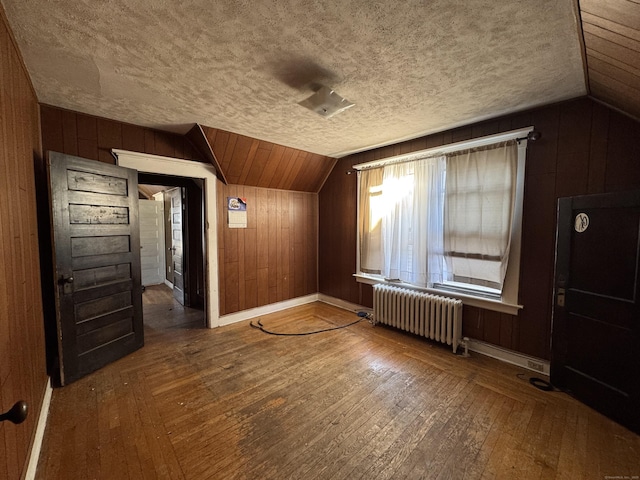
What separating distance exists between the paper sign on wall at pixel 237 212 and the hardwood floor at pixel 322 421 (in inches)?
67.2

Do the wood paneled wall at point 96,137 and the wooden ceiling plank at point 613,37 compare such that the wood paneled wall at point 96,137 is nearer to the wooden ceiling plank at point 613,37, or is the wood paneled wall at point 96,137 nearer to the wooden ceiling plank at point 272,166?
the wooden ceiling plank at point 272,166

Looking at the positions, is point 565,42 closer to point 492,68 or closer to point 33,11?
point 492,68

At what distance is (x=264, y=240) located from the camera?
4.00m

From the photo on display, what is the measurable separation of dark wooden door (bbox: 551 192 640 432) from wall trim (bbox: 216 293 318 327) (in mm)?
3252

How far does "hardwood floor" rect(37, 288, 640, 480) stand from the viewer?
1467 millimetres

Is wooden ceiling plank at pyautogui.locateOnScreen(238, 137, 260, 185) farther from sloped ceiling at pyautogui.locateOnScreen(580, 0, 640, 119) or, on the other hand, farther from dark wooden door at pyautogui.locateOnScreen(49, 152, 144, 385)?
sloped ceiling at pyautogui.locateOnScreen(580, 0, 640, 119)

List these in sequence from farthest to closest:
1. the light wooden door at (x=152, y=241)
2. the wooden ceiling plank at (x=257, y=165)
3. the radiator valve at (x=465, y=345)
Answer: the light wooden door at (x=152, y=241)
the wooden ceiling plank at (x=257, y=165)
the radiator valve at (x=465, y=345)

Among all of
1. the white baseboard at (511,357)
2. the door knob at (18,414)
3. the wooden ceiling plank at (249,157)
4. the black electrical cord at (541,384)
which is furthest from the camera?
the wooden ceiling plank at (249,157)

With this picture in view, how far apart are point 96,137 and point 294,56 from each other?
232cm

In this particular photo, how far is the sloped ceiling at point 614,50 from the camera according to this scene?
1.17 metres

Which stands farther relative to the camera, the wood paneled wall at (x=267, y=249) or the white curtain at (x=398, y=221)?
the wood paneled wall at (x=267, y=249)

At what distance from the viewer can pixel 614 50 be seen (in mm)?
1412

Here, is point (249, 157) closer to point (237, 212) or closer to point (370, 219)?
point (237, 212)

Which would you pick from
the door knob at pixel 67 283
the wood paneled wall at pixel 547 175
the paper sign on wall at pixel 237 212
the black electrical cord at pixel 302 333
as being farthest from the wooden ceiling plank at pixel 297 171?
the door knob at pixel 67 283
